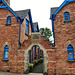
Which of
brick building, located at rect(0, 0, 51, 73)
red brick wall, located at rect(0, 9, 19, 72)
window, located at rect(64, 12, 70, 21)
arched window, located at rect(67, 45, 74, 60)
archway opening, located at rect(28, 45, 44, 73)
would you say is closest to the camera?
arched window, located at rect(67, 45, 74, 60)

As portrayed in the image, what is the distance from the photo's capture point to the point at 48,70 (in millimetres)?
9922

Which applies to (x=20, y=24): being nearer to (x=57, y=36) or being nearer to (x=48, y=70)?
(x=57, y=36)

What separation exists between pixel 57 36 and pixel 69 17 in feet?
10.0

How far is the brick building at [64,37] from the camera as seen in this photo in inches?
384

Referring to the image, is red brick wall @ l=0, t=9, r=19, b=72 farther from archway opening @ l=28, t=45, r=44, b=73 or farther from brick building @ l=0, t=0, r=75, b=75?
archway opening @ l=28, t=45, r=44, b=73

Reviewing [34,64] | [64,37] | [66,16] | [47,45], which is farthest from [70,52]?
[34,64]

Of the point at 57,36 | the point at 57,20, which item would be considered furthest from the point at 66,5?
the point at 57,36

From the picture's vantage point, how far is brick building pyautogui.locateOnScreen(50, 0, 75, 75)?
384 inches

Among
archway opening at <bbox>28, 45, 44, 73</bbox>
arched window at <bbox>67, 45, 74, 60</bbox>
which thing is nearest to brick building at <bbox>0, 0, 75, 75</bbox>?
arched window at <bbox>67, 45, 74, 60</bbox>

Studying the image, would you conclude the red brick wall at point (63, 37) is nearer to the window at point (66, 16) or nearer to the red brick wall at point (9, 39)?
the window at point (66, 16)

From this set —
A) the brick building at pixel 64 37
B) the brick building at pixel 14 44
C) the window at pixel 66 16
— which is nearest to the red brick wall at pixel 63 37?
the brick building at pixel 64 37

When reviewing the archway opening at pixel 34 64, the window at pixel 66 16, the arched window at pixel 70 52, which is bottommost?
the archway opening at pixel 34 64

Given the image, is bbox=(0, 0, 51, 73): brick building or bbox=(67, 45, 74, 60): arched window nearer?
bbox=(67, 45, 74, 60): arched window

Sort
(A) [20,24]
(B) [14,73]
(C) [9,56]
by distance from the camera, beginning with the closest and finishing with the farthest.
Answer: (B) [14,73] → (C) [9,56] → (A) [20,24]
